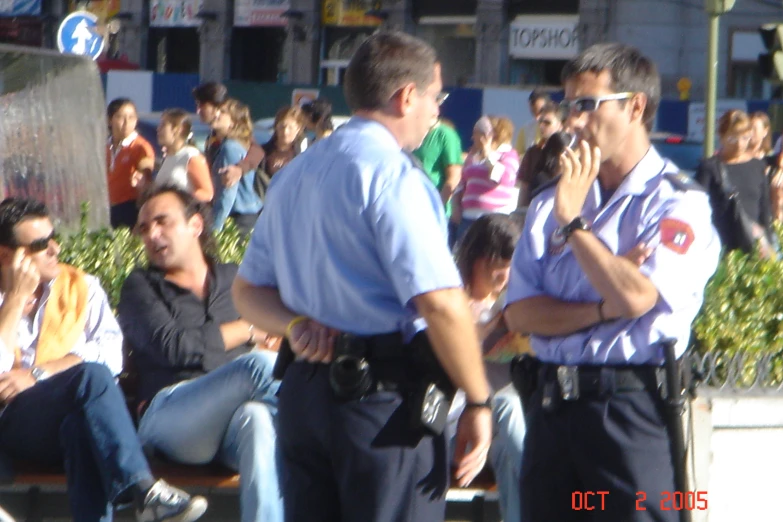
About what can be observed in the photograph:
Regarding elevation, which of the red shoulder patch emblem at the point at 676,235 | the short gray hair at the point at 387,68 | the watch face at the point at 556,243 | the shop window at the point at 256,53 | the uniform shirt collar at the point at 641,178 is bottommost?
the watch face at the point at 556,243

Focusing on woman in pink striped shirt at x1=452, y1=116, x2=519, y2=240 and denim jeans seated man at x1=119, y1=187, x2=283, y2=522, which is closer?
denim jeans seated man at x1=119, y1=187, x2=283, y2=522

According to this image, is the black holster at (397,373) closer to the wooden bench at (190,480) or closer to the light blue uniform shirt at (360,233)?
the light blue uniform shirt at (360,233)

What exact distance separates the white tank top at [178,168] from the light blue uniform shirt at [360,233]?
16.3 ft

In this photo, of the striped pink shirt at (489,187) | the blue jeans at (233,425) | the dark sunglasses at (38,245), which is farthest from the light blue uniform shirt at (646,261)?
the striped pink shirt at (489,187)

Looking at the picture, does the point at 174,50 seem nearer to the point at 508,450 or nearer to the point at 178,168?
the point at 178,168

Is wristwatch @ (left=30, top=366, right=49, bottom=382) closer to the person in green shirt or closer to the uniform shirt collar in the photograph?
the uniform shirt collar

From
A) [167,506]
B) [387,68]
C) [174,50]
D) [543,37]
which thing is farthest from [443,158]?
[174,50]

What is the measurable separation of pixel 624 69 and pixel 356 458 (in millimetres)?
1269

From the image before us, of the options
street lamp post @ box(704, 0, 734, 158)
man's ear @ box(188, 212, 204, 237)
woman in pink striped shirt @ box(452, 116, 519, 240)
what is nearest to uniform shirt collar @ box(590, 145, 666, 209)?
man's ear @ box(188, 212, 204, 237)

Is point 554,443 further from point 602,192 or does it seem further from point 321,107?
point 321,107

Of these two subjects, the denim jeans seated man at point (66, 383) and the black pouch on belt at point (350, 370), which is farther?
the denim jeans seated man at point (66, 383)

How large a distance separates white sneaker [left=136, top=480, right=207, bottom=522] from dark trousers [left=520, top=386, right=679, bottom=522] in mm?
1404

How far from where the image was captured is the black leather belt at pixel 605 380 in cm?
336

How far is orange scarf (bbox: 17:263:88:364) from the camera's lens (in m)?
4.82
